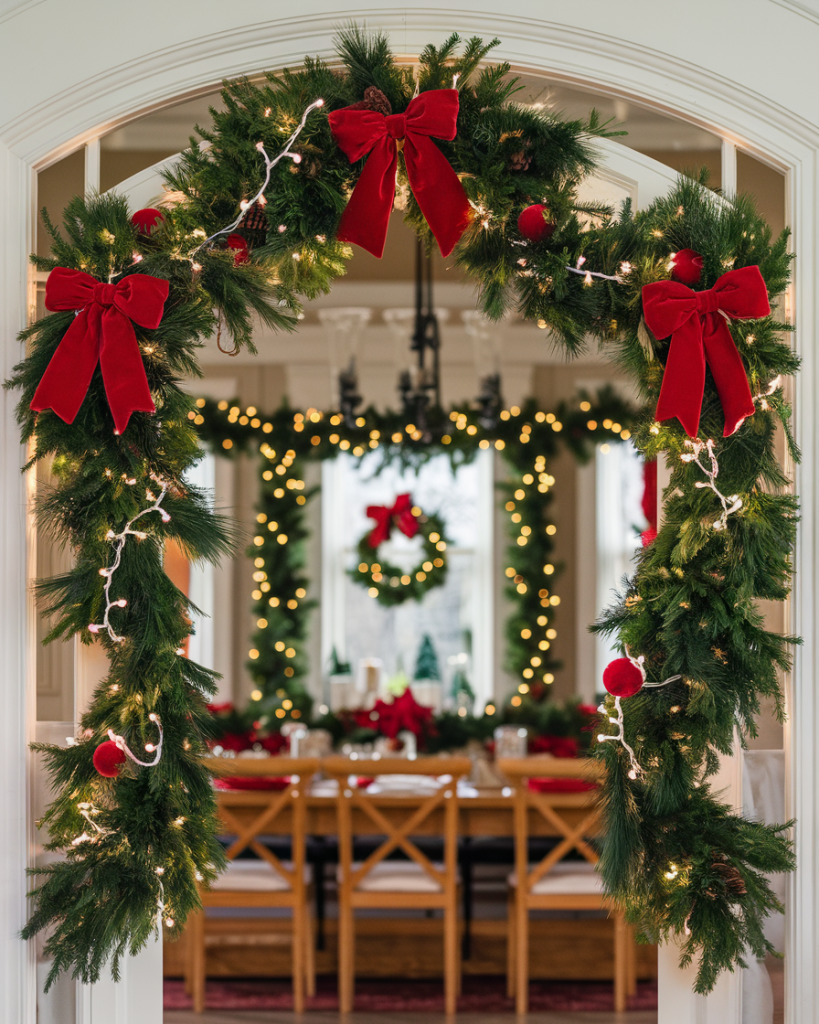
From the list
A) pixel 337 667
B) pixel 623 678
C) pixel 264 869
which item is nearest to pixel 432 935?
pixel 264 869

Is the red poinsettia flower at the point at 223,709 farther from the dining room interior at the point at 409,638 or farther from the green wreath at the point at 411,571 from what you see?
the green wreath at the point at 411,571

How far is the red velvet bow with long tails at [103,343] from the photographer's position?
82.8 inches

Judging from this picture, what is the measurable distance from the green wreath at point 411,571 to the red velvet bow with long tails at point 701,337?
3.67 meters

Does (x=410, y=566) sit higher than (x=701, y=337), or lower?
lower

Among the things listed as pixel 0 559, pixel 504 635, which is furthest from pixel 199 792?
pixel 504 635

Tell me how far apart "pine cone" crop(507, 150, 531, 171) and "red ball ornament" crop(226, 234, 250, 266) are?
2.03 feet

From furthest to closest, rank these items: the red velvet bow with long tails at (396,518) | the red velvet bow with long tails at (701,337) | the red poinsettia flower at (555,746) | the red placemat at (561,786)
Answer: the red velvet bow with long tails at (396,518) < the red poinsettia flower at (555,746) < the red placemat at (561,786) < the red velvet bow with long tails at (701,337)

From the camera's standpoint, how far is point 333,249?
227 centimetres

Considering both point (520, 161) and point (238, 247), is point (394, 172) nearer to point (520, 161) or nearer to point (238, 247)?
point (520, 161)

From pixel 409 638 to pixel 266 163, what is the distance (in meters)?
4.17

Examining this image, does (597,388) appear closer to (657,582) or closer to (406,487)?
(406,487)

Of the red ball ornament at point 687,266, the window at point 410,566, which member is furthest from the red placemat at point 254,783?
the red ball ornament at point 687,266

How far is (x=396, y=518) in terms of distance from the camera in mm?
5754

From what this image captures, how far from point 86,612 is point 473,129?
4.49 feet
